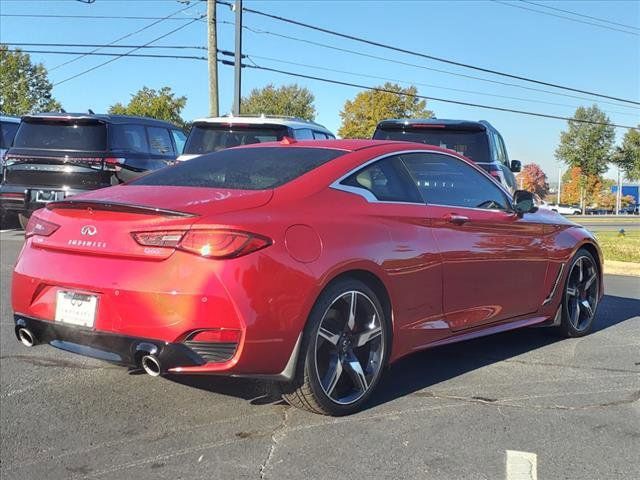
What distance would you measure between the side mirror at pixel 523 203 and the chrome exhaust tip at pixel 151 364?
3.07 metres

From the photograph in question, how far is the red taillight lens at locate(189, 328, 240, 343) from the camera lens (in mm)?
3254

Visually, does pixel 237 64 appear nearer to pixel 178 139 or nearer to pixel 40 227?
pixel 178 139

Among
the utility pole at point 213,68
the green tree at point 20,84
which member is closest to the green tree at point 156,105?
the green tree at point 20,84

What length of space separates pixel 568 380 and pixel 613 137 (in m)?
64.1

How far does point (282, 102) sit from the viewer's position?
54625 mm

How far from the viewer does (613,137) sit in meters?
62.4

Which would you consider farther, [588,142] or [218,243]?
[588,142]

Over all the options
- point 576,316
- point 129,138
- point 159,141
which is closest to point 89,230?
point 576,316

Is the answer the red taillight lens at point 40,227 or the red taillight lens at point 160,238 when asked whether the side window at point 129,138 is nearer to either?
the red taillight lens at point 40,227

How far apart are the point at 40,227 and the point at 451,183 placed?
2758 millimetres

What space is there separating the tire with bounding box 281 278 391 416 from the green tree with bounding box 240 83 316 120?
5076cm

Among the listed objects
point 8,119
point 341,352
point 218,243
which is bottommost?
point 341,352

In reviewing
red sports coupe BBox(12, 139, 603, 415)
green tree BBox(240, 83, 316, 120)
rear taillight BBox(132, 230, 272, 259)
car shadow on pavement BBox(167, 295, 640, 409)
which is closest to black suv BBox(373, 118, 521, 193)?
car shadow on pavement BBox(167, 295, 640, 409)

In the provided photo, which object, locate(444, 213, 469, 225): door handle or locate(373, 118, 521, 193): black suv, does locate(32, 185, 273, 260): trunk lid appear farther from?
locate(373, 118, 521, 193): black suv
